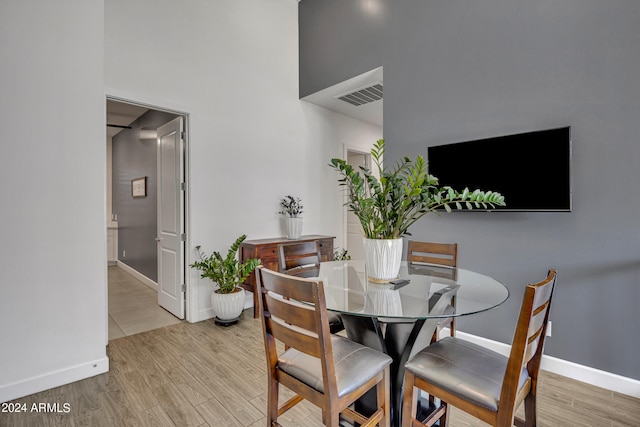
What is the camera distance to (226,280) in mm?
3326

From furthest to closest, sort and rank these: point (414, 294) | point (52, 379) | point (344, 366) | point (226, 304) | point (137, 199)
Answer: point (137, 199), point (226, 304), point (52, 379), point (414, 294), point (344, 366)

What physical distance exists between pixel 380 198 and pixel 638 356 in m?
2.13

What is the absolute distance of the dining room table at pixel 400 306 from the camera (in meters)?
1.43

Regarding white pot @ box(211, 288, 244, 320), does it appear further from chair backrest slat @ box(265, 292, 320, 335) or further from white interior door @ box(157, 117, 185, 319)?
chair backrest slat @ box(265, 292, 320, 335)

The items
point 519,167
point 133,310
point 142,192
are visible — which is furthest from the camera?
point 142,192

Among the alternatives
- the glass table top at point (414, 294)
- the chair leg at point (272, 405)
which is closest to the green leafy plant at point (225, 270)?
the glass table top at point (414, 294)

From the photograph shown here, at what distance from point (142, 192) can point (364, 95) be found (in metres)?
4.00

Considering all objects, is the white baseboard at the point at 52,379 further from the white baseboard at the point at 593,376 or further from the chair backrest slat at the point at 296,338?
the white baseboard at the point at 593,376

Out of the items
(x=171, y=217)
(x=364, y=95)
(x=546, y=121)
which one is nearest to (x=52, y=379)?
(x=171, y=217)

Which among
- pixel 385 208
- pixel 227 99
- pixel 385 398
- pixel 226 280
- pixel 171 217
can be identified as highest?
pixel 227 99

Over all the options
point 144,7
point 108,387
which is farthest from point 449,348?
point 144,7

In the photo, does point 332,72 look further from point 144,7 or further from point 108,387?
point 108,387

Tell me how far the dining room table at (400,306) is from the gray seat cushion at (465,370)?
0.60 feet

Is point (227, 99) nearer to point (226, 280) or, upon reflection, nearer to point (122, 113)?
point (226, 280)
